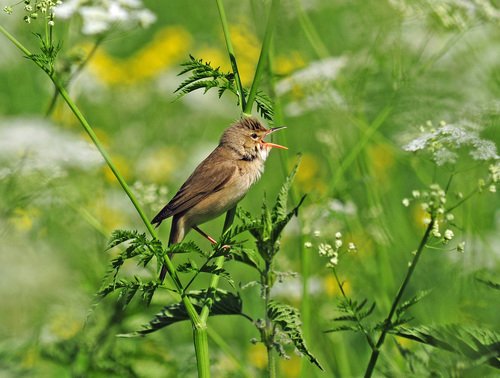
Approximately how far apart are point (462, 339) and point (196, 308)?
36.3 inches

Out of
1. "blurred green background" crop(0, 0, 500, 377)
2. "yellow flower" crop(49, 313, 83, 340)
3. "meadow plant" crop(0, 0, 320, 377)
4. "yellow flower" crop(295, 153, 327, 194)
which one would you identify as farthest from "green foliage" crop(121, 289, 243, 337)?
"yellow flower" crop(295, 153, 327, 194)

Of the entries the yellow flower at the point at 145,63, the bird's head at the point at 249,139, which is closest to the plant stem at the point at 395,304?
the bird's head at the point at 249,139

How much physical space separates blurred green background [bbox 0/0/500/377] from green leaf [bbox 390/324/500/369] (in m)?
0.06

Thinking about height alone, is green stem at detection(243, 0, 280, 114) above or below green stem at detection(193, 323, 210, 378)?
above

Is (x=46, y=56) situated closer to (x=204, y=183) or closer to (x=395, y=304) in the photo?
(x=204, y=183)

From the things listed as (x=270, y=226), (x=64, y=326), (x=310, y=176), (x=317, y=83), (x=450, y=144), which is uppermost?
(x=310, y=176)

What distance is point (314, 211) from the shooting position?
429cm

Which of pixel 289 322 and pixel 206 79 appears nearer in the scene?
pixel 289 322

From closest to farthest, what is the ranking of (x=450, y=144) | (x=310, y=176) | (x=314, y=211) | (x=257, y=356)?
(x=450, y=144)
(x=314, y=211)
(x=257, y=356)
(x=310, y=176)

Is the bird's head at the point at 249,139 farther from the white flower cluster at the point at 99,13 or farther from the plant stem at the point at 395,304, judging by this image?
the plant stem at the point at 395,304

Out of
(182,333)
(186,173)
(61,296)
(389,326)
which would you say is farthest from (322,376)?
(186,173)

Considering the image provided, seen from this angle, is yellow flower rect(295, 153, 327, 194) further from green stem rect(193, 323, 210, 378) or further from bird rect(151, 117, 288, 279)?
green stem rect(193, 323, 210, 378)

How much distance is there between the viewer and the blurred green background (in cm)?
417

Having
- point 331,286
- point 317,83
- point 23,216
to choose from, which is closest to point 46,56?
point 23,216
